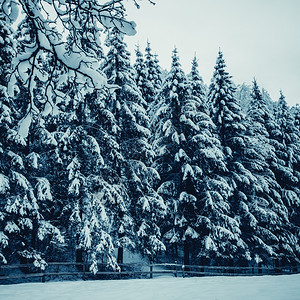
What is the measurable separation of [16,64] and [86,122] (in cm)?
1159

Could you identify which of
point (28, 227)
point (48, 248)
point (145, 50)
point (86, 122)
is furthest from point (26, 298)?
point (145, 50)

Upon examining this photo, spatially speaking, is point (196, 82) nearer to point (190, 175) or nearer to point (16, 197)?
point (190, 175)

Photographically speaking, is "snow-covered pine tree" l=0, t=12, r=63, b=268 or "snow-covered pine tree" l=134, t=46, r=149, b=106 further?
"snow-covered pine tree" l=134, t=46, r=149, b=106

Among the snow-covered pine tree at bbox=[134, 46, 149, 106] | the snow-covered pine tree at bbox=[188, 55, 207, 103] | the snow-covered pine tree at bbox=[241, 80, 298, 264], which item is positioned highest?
the snow-covered pine tree at bbox=[134, 46, 149, 106]

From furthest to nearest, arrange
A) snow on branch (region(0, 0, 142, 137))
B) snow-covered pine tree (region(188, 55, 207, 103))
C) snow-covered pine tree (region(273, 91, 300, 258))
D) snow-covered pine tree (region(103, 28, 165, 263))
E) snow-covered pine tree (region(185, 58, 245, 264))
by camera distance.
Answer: snow-covered pine tree (region(273, 91, 300, 258))
snow-covered pine tree (region(188, 55, 207, 103))
snow-covered pine tree (region(185, 58, 245, 264))
snow-covered pine tree (region(103, 28, 165, 263))
snow on branch (region(0, 0, 142, 137))

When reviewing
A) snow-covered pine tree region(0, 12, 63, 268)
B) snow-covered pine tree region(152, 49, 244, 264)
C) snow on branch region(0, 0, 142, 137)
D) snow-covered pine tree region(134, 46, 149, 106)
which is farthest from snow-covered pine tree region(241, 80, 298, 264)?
snow on branch region(0, 0, 142, 137)

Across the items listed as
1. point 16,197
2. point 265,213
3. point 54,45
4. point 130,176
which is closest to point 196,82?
point 130,176

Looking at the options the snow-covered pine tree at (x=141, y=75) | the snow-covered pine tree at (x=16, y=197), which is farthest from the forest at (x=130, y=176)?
the snow-covered pine tree at (x=141, y=75)

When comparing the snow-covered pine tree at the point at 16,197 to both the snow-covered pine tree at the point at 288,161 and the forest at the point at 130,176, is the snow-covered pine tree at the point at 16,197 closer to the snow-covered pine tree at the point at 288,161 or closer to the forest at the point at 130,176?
the forest at the point at 130,176

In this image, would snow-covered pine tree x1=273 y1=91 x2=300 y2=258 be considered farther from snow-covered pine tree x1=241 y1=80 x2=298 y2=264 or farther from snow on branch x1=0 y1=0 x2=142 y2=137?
snow on branch x1=0 y1=0 x2=142 y2=137

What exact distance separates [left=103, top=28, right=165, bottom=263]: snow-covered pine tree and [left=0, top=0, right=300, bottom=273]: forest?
0.21 ft

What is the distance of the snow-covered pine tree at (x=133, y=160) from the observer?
46.8 feet

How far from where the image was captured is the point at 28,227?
37.7 feet

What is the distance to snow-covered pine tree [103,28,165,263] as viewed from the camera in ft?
46.8
